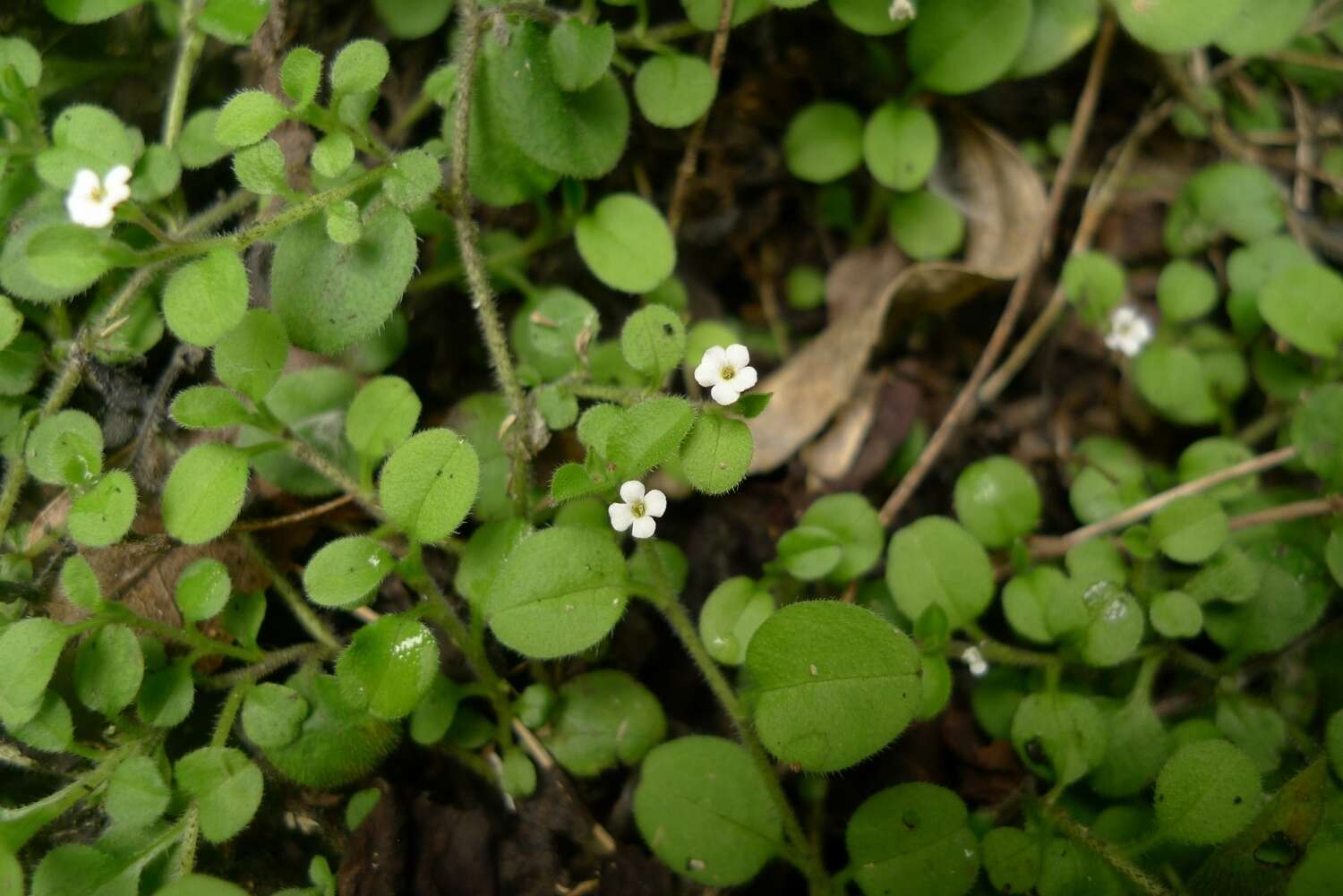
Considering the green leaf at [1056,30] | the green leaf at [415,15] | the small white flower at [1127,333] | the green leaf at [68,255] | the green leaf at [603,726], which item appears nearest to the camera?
the green leaf at [68,255]

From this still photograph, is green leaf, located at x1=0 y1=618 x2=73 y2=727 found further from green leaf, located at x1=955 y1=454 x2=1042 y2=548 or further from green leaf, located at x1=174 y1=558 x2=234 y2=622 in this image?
green leaf, located at x1=955 y1=454 x2=1042 y2=548

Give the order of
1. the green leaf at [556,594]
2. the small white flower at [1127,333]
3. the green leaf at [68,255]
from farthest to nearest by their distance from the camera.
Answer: the small white flower at [1127,333], the green leaf at [556,594], the green leaf at [68,255]

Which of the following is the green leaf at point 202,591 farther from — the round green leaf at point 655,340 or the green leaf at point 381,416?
the round green leaf at point 655,340

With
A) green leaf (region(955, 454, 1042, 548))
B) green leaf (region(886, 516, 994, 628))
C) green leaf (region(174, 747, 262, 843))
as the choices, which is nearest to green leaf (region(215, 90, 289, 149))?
green leaf (region(174, 747, 262, 843))

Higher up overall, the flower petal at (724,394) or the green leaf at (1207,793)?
the flower petal at (724,394)

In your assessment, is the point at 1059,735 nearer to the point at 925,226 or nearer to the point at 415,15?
the point at 925,226

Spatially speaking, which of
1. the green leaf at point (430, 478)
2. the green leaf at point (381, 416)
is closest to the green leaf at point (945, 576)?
the green leaf at point (430, 478)

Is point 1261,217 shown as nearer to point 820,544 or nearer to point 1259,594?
point 1259,594
